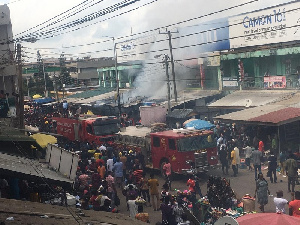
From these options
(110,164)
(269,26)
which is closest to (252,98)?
(269,26)

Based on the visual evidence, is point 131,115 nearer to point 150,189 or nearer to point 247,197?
point 150,189

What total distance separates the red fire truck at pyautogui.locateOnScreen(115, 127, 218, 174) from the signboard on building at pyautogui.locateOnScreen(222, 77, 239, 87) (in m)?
14.4

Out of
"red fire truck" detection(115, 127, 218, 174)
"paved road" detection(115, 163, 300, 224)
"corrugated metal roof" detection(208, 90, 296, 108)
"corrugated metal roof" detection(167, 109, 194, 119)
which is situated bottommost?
"paved road" detection(115, 163, 300, 224)

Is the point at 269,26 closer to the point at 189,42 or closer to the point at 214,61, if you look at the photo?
the point at 214,61

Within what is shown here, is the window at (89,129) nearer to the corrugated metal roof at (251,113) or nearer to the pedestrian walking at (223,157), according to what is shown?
the corrugated metal roof at (251,113)

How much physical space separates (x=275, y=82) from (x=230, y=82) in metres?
5.03

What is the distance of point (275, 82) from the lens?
3022 cm

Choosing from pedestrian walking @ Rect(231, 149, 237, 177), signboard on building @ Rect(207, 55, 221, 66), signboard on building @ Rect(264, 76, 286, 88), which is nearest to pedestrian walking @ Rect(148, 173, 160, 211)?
pedestrian walking @ Rect(231, 149, 237, 177)

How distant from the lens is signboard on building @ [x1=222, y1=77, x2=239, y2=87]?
3423cm

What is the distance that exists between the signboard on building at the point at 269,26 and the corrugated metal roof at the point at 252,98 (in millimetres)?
3839

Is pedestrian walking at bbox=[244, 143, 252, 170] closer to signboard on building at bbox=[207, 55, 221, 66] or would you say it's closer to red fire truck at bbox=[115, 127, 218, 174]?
red fire truck at bbox=[115, 127, 218, 174]

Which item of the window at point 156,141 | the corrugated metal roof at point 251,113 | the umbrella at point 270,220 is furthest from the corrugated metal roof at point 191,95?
the umbrella at point 270,220

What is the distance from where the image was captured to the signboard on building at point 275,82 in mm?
29616

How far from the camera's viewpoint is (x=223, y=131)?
2641 centimetres
